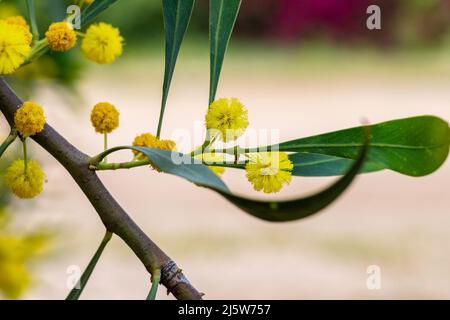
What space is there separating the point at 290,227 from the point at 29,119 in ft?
12.7

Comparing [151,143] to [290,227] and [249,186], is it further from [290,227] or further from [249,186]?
[290,227]

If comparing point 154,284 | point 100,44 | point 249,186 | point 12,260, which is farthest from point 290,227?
point 154,284

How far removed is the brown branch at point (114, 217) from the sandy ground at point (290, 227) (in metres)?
2.08

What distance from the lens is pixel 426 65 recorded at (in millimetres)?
6332

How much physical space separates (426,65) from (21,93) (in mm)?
5780

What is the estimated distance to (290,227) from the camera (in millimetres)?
4246

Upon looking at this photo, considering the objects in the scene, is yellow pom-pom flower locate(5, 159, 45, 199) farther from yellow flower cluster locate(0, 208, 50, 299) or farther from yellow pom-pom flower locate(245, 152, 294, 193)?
yellow flower cluster locate(0, 208, 50, 299)

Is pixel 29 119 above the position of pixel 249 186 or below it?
above

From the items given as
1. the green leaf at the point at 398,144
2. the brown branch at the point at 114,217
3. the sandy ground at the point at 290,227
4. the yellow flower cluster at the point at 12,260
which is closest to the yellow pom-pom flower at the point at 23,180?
the brown branch at the point at 114,217

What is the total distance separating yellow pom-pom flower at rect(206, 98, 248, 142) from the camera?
43 centimetres

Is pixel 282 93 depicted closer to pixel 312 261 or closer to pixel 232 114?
pixel 312 261

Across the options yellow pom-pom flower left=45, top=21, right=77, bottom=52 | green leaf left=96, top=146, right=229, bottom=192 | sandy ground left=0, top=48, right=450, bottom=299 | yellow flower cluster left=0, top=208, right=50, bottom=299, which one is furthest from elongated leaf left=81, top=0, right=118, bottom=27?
sandy ground left=0, top=48, right=450, bottom=299

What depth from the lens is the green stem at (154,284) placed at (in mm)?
400

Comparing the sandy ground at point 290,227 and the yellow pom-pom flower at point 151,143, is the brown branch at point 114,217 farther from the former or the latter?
the sandy ground at point 290,227
